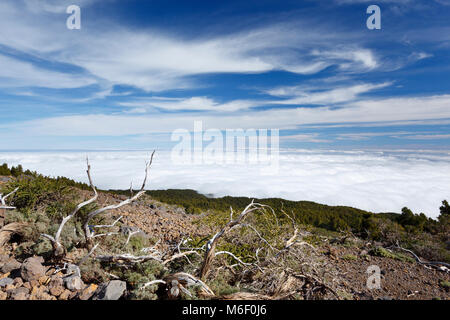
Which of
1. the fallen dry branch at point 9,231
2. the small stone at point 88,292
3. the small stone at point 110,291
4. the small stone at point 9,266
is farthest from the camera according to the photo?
the fallen dry branch at point 9,231

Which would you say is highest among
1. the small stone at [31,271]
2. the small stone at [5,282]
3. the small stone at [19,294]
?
the small stone at [31,271]

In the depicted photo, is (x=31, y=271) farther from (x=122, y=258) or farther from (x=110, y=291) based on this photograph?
(x=110, y=291)

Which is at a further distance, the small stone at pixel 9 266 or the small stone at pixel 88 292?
the small stone at pixel 9 266

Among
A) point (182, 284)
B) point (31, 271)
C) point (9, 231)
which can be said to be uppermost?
point (9, 231)

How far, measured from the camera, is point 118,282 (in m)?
3.12

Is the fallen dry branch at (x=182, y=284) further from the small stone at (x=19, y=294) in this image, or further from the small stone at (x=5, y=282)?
the small stone at (x=5, y=282)

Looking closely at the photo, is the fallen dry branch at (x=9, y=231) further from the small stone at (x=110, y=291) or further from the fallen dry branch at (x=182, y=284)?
the fallen dry branch at (x=182, y=284)

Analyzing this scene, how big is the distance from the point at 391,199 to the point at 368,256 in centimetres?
6226

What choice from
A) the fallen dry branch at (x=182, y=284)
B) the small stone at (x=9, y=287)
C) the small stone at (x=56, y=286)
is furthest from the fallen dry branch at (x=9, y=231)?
the fallen dry branch at (x=182, y=284)

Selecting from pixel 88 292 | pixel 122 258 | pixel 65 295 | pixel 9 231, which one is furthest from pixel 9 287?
pixel 9 231

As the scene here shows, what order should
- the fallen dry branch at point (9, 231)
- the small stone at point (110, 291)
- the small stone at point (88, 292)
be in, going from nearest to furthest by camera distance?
the small stone at point (110, 291) < the small stone at point (88, 292) < the fallen dry branch at point (9, 231)

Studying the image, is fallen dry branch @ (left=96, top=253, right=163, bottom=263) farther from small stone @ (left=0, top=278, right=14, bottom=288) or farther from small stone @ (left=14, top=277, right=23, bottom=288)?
small stone @ (left=0, top=278, right=14, bottom=288)

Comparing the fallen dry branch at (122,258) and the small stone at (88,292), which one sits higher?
the fallen dry branch at (122,258)

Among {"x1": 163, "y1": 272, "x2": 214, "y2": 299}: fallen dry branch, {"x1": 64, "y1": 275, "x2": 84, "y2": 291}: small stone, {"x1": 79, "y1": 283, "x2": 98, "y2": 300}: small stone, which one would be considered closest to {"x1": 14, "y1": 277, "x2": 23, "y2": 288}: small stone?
{"x1": 64, "y1": 275, "x2": 84, "y2": 291}: small stone
